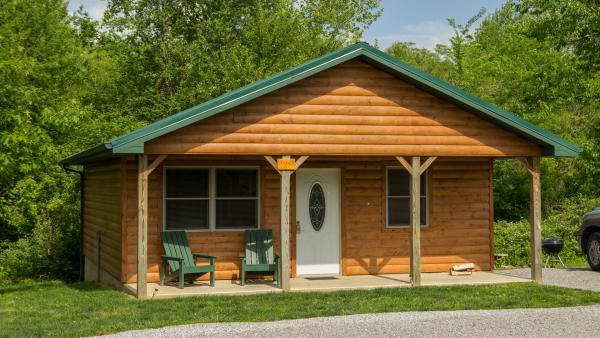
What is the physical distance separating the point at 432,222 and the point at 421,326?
21.1 feet

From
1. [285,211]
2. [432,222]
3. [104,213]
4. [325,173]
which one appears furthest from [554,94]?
[104,213]

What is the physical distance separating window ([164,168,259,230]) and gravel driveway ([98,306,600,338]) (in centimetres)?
518

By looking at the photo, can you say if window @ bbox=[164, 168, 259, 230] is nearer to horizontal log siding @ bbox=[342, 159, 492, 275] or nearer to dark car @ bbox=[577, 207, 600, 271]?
horizontal log siding @ bbox=[342, 159, 492, 275]

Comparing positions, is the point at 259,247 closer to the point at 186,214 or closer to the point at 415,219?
the point at 186,214

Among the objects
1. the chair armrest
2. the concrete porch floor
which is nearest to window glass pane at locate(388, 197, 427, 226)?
the concrete porch floor

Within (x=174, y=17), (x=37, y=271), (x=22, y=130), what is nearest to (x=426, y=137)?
(x=22, y=130)

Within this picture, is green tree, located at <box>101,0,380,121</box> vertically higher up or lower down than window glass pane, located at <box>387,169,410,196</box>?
higher up

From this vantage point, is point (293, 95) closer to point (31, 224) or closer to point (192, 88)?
point (31, 224)

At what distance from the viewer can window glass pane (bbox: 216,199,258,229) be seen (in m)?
14.8

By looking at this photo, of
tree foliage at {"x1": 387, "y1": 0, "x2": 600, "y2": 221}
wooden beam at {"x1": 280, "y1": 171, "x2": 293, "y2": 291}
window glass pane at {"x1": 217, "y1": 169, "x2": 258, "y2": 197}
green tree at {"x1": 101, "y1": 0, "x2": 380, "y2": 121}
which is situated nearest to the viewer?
wooden beam at {"x1": 280, "y1": 171, "x2": 293, "y2": 291}

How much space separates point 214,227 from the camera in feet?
48.3

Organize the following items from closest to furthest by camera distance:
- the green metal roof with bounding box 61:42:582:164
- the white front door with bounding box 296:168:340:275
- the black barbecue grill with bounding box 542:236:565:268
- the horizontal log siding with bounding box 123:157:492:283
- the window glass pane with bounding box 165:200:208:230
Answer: the green metal roof with bounding box 61:42:582:164 → the horizontal log siding with bounding box 123:157:492:283 → the window glass pane with bounding box 165:200:208:230 → the white front door with bounding box 296:168:340:275 → the black barbecue grill with bounding box 542:236:565:268

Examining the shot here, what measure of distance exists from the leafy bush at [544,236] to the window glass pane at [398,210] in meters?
3.81

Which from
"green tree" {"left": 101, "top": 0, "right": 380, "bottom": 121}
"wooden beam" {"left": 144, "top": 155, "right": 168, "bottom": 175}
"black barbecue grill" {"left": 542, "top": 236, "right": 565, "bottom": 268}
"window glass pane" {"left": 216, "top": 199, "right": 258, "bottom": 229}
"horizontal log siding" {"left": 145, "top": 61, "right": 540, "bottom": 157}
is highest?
"green tree" {"left": 101, "top": 0, "right": 380, "bottom": 121}
